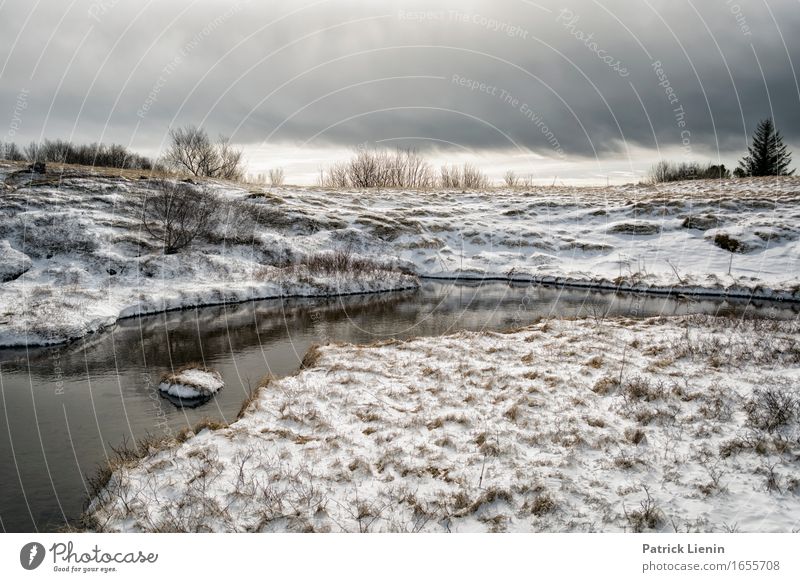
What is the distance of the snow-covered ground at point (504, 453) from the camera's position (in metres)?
6.31

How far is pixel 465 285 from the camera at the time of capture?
34.2 m

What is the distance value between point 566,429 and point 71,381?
1416cm

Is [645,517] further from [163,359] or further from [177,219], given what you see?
[177,219]

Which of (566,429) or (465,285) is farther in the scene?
(465,285)

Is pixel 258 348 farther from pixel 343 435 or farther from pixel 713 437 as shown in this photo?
pixel 713 437

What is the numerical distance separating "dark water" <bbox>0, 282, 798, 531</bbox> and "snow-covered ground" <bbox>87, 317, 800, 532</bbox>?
5.01 ft

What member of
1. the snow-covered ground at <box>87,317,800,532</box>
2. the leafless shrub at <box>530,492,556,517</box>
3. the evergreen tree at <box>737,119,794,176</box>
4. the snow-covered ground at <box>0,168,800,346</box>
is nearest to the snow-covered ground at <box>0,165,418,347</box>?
the snow-covered ground at <box>0,168,800,346</box>

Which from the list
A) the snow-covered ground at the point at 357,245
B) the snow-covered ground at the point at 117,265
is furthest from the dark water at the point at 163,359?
the snow-covered ground at the point at 357,245

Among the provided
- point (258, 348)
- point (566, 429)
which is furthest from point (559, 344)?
point (258, 348)

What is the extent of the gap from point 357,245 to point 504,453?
3450 cm

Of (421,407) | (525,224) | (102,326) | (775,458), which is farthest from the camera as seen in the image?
(525,224)
